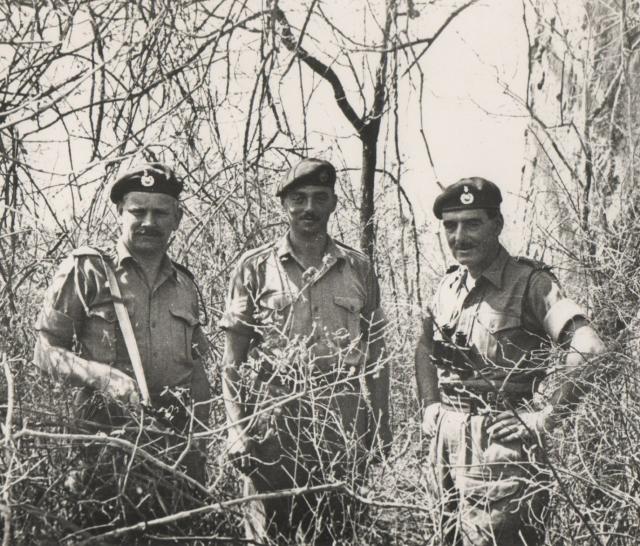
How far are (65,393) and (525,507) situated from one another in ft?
6.41

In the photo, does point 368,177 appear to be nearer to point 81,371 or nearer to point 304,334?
point 304,334

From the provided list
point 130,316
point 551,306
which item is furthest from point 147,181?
point 551,306

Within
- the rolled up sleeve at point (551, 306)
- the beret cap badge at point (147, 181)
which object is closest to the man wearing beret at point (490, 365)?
the rolled up sleeve at point (551, 306)

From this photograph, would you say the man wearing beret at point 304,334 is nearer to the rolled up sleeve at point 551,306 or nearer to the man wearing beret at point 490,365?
the man wearing beret at point 490,365

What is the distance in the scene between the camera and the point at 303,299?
4.01 meters

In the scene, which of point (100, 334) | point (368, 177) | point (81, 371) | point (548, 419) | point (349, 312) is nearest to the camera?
point (548, 419)

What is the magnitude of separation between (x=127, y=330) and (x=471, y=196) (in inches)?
65.1

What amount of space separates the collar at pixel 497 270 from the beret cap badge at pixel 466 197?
0.27m

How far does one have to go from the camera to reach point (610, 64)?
5.11 meters

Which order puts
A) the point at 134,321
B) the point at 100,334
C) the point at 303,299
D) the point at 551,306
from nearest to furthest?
the point at 551,306, the point at 100,334, the point at 134,321, the point at 303,299

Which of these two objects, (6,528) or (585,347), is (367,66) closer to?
(585,347)

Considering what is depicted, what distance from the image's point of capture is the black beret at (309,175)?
4.05 m

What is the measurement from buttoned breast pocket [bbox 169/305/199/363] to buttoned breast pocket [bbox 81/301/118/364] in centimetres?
28

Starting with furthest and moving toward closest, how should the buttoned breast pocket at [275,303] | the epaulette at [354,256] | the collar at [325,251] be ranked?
the epaulette at [354,256]
the collar at [325,251]
the buttoned breast pocket at [275,303]
